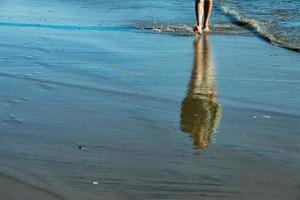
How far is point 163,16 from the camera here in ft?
41.1

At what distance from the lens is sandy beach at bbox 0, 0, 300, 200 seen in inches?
130

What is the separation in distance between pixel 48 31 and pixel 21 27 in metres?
0.62

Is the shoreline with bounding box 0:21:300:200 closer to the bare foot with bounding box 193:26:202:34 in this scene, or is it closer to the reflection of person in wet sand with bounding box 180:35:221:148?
the reflection of person in wet sand with bounding box 180:35:221:148

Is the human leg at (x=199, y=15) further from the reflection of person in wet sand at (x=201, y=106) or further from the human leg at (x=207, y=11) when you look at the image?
the reflection of person in wet sand at (x=201, y=106)

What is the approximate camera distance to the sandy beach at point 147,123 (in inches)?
130

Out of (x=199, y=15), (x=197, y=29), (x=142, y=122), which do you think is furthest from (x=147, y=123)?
(x=199, y=15)

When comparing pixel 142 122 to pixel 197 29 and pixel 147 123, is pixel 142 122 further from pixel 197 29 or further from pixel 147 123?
pixel 197 29

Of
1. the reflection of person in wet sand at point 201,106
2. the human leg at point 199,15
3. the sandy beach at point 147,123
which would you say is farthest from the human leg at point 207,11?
the reflection of person in wet sand at point 201,106

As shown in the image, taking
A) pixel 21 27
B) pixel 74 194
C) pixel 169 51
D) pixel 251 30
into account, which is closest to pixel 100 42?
pixel 169 51

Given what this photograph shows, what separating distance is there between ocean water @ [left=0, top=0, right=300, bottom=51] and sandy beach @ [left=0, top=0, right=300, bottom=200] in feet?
7.45

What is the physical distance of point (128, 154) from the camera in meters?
3.79

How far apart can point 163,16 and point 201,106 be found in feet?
25.0

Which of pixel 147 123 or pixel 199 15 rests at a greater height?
pixel 199 15

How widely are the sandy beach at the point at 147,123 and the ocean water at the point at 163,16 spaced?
89.4 inches
